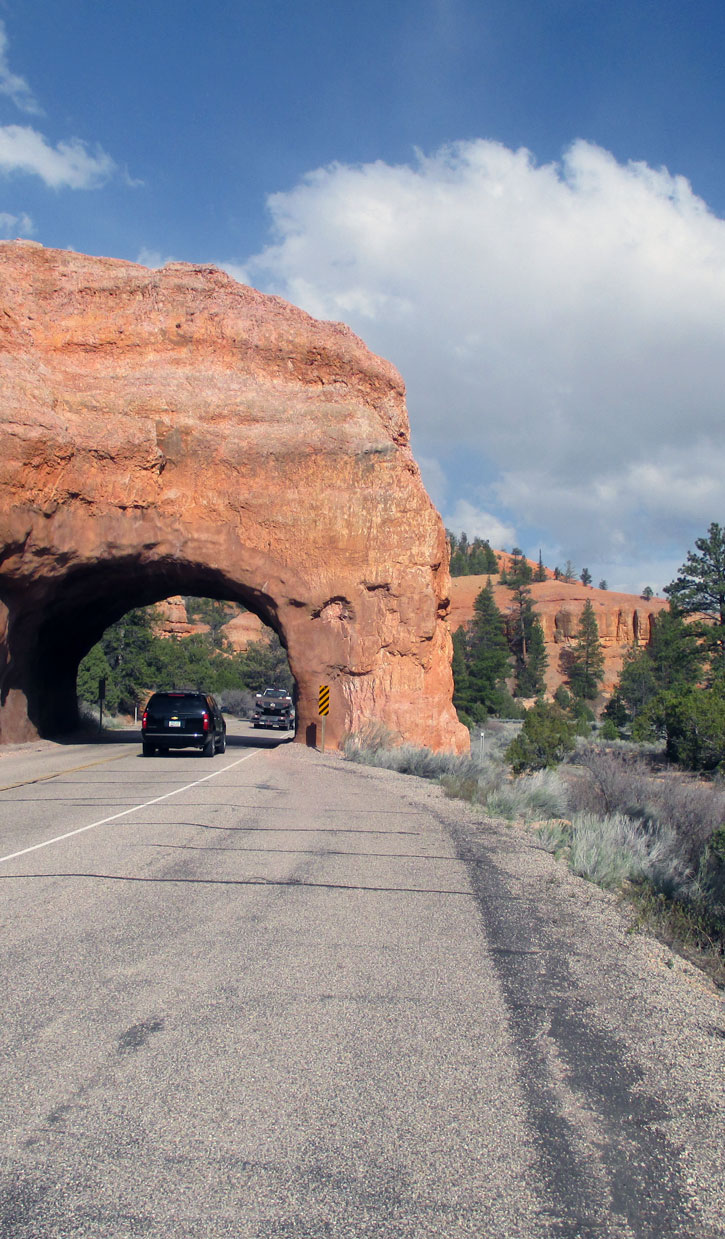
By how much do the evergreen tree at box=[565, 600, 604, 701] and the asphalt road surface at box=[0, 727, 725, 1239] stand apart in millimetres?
79753

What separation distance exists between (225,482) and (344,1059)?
23.0 m

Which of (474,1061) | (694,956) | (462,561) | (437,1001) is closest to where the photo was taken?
(474,1061)

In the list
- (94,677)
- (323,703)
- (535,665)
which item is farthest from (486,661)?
(323,703)

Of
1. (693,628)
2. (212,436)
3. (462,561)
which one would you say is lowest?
(693,628)

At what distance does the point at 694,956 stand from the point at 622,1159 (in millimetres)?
3401

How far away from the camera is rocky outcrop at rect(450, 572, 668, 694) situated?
345 feet

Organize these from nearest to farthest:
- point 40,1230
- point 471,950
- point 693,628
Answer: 1. point 40,1230
2. point 471,950
3. point 693,628

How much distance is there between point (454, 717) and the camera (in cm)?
2675

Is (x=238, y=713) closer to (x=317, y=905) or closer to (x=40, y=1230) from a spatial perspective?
(x=317, y=905)

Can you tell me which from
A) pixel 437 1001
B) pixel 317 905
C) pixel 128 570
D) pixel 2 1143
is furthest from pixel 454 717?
pixel 2 1143

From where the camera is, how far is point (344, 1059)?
13.4ft

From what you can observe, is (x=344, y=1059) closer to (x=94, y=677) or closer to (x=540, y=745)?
(x=540, y=745)

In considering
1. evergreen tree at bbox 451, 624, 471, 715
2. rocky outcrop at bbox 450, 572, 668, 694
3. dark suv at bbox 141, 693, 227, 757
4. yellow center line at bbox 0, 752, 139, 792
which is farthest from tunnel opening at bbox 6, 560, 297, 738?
rocky outcrop at bbox 450, 572, 668, 694

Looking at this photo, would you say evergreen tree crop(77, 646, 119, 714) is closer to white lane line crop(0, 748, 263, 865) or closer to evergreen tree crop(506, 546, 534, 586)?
white lane line crop(0, 748, 263, 865)
